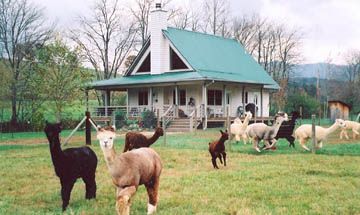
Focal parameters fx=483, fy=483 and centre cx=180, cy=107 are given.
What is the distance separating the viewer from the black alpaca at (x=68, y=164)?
758 cm

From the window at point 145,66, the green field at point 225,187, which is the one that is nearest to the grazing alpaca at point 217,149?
the green field at point 225,187

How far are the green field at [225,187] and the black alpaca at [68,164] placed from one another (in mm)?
302

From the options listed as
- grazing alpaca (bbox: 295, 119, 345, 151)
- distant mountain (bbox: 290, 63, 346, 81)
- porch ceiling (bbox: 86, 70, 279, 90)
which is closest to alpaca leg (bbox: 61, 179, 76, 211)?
grazing alpaca (bbox: 295, 119, 345, 151)

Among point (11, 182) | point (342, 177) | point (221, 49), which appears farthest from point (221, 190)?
point (221, 49)

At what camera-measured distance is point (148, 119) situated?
104ft

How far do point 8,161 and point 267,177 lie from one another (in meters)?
8.40

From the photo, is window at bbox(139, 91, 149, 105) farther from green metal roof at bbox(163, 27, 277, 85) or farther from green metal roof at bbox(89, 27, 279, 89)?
green metal roof at bbox(163, 27, 277, 85)

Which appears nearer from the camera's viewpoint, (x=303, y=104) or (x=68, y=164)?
(x=68, y=164)

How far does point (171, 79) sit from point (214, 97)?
4973 mm

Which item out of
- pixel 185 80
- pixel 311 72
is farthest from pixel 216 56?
pixel 311 72

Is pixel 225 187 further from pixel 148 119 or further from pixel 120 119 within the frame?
pixel 120 119

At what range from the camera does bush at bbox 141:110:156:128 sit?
31422 mm

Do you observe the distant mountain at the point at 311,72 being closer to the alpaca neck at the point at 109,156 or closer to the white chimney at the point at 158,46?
the white chimney at the point at 158,46

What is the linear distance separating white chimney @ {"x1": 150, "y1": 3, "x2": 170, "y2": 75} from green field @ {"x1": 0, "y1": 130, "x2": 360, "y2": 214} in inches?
858
